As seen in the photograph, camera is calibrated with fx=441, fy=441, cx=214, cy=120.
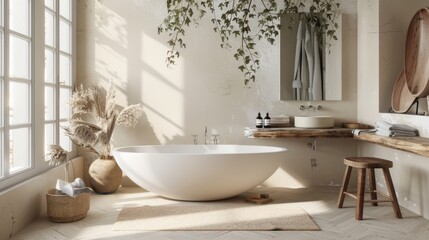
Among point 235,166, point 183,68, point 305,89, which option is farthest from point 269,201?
Result: point 183,68

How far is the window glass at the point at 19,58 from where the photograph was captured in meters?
3.38

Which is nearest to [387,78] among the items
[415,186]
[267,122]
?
[415,186]

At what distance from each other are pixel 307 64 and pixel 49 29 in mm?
2811

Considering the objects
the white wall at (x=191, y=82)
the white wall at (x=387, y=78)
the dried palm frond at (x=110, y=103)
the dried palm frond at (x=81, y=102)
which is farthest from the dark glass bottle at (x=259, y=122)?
the dried palm frond at (x=81, y=102)

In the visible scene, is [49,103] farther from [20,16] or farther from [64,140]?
[20,16]

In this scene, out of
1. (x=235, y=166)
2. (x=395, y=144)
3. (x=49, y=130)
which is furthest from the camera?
(x=49, y=130)

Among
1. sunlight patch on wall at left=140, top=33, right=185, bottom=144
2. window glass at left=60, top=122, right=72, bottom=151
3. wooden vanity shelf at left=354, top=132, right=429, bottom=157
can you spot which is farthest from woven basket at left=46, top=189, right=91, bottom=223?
wooden vanity shelf at left=354, top=132, right=429, bottom=157

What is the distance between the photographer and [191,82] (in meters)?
5.11

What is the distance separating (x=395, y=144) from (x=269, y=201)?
1.33 metres

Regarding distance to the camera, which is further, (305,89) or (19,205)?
(305,89)

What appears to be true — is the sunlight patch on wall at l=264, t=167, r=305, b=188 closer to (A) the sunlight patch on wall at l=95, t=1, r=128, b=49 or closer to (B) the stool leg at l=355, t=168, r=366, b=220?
(B) the stool leg at l=355, t=168, r=366, b=220

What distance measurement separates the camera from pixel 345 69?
16.9ft

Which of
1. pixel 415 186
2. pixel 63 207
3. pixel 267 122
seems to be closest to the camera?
pixel 63 207

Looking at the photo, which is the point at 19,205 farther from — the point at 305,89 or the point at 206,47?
the point at 305,89
